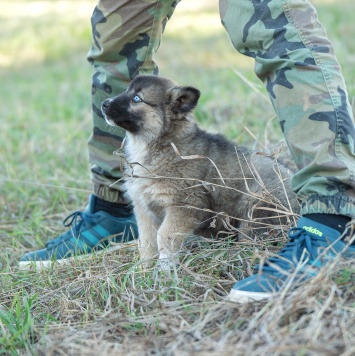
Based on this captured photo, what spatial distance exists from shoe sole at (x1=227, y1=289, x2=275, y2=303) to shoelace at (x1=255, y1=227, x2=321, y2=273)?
116mm

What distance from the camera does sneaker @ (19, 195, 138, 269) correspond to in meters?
3.58

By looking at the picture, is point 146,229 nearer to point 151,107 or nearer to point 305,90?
point 151,107

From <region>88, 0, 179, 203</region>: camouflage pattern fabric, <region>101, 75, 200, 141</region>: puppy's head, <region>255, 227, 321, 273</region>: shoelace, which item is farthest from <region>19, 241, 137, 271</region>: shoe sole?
<region>255, 227, 321, 273</region>: shoelace

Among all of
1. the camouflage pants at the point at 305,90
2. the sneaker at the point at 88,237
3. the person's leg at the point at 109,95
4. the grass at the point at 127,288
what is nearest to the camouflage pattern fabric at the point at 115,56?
the person's leg at the point at 109,95

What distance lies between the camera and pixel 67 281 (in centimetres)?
311

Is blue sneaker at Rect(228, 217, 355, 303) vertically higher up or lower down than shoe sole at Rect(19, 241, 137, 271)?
higher up

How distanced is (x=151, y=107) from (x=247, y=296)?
1.50 m

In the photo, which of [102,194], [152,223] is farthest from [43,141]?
[152,223]

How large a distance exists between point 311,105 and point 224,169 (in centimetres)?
94

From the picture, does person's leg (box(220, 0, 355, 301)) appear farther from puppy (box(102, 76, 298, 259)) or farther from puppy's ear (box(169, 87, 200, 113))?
puppy's ear (box(169, 87, 200, 113))

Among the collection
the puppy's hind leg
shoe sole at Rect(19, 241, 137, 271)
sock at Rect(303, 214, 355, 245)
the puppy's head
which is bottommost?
shoe sole at Rect(19, 241, 137, 271)

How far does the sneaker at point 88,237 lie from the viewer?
11.7 ft

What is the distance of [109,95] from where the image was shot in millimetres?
3750

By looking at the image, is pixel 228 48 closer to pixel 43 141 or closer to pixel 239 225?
pixel 43 141
